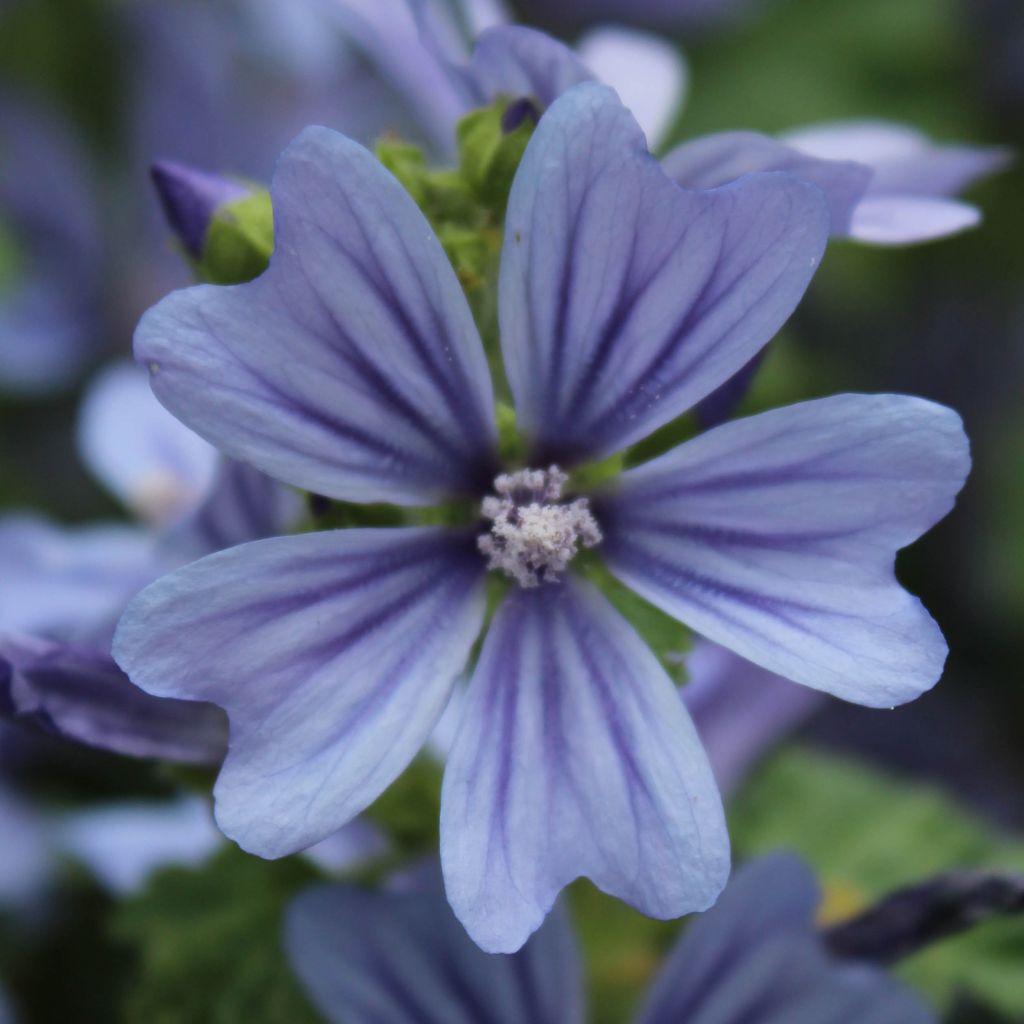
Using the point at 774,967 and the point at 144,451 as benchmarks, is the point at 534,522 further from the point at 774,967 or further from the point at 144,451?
the point at 144,451

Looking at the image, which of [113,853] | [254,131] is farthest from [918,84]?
[113,853]

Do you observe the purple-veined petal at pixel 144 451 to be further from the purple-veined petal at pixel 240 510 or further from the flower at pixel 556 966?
the flower at pixel 556 966

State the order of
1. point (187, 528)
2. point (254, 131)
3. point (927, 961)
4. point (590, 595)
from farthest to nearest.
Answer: point (254, 131) < point (927, 961) < point (187, 528) < point (590, 595)

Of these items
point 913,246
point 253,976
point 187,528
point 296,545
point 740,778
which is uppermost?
point 296,545

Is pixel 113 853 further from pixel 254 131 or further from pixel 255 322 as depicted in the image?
pixel 254 131

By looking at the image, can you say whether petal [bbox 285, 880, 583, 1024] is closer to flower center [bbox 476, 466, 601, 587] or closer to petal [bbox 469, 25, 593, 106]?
flower center [bbox 476, 466, 601, 587]

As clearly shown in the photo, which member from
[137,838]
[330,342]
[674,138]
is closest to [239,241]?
[330,342]
